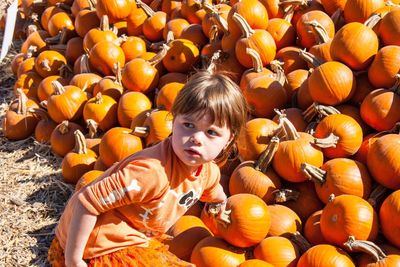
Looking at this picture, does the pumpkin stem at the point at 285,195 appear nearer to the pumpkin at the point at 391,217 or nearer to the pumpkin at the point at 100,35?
the pumpkin at the point at 391,217

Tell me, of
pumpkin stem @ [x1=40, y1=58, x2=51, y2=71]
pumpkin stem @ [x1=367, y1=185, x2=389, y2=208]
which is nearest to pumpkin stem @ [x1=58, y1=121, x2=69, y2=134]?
pumpkin stem @ [x1=40, y1=58, x2=51, y2=71]

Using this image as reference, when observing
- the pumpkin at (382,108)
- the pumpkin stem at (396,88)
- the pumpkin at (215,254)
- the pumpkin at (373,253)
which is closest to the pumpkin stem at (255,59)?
the pumpkin at (382,108)

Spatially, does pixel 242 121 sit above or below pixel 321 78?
above

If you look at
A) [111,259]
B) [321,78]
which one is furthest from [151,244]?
[321,78]

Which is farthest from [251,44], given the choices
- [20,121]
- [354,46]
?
[20,121]

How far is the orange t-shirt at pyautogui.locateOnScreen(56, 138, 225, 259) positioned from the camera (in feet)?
6.40

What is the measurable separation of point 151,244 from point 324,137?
4.52 ft

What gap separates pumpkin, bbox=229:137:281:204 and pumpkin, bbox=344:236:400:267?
2.00ft

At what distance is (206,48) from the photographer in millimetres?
4156

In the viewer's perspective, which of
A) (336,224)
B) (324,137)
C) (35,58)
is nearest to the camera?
(336,224)

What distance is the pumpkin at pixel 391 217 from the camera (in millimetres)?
2662

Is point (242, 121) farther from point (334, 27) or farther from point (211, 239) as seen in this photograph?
point (334, 27)

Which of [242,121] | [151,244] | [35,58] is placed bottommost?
[35,58]

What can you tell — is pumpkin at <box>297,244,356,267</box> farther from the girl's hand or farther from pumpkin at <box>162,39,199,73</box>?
pumpkin at <box>162,39,199,73</box>
